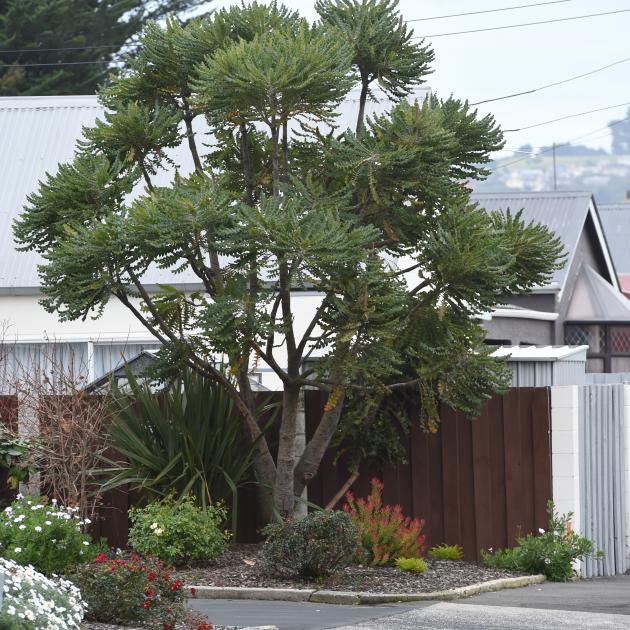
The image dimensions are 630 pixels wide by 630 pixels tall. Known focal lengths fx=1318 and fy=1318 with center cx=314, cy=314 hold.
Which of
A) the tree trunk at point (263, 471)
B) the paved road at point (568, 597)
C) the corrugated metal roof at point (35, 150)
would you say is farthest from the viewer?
the corrugated metal roof at point (35, 150)

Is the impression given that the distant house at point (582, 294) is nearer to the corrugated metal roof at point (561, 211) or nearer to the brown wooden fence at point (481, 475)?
the corrugated metal roof at point (561, 211)

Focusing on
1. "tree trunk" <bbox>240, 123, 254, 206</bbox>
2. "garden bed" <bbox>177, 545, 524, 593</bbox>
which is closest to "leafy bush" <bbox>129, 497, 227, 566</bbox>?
"garden bed" <bbox>177, 545, 524, 593</bbox>

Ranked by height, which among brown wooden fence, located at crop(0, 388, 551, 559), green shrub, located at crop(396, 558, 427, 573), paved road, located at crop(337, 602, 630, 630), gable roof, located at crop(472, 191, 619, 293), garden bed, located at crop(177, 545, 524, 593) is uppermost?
gable roof, located at crop(472, 191, 619, 293)


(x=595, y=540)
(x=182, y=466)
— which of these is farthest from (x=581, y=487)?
(x=182, y=466)

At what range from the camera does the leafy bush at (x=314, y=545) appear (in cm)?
1087

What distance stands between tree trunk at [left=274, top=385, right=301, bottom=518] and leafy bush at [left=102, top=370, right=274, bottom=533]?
1.27ft

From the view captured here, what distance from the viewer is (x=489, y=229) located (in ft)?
39.4

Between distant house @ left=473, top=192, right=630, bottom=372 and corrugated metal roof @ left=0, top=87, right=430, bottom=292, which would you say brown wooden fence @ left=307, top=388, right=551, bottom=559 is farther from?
distant house @ left=473, top=192, right=630, bottom=372

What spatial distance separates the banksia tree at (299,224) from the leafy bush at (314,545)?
57.5 inches

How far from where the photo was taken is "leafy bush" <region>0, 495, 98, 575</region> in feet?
35.5

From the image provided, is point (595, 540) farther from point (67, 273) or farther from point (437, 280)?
point (67, 273)

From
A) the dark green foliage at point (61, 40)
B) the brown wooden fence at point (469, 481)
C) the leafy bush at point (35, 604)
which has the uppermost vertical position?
the dark green foliage at point (61, 40)

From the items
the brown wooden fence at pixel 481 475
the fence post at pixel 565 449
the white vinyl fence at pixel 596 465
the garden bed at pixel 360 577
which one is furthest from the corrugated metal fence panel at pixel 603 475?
the garden bed at pixel 360 577

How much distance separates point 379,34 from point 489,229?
230cm
